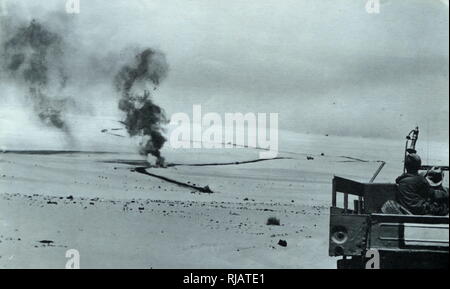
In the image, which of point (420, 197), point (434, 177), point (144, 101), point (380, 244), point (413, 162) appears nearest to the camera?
point (380, 244)

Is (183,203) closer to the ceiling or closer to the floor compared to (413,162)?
closer to the floor

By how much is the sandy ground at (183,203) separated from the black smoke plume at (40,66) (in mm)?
406

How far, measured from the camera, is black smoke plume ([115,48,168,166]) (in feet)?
16.3

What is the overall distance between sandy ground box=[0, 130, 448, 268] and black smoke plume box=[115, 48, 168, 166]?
0.54 feet

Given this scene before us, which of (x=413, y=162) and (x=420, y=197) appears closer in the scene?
(x=420, y=197)

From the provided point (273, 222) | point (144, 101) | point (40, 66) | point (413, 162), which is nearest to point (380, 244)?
point (413, 162)

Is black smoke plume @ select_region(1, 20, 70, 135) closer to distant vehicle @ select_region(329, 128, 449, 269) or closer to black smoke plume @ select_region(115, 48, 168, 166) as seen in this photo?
black smoke plume @ select_region(115, 48, 168, 166)

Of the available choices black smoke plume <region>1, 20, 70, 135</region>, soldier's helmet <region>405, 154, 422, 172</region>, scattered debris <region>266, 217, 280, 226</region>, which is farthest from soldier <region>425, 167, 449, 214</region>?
black smoke plume <region>1, 20, 70, 135</region>

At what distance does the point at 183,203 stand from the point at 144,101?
38.9 inches

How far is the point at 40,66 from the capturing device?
5.14 meters

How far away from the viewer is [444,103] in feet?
16.3

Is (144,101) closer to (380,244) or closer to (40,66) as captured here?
(40,66)
